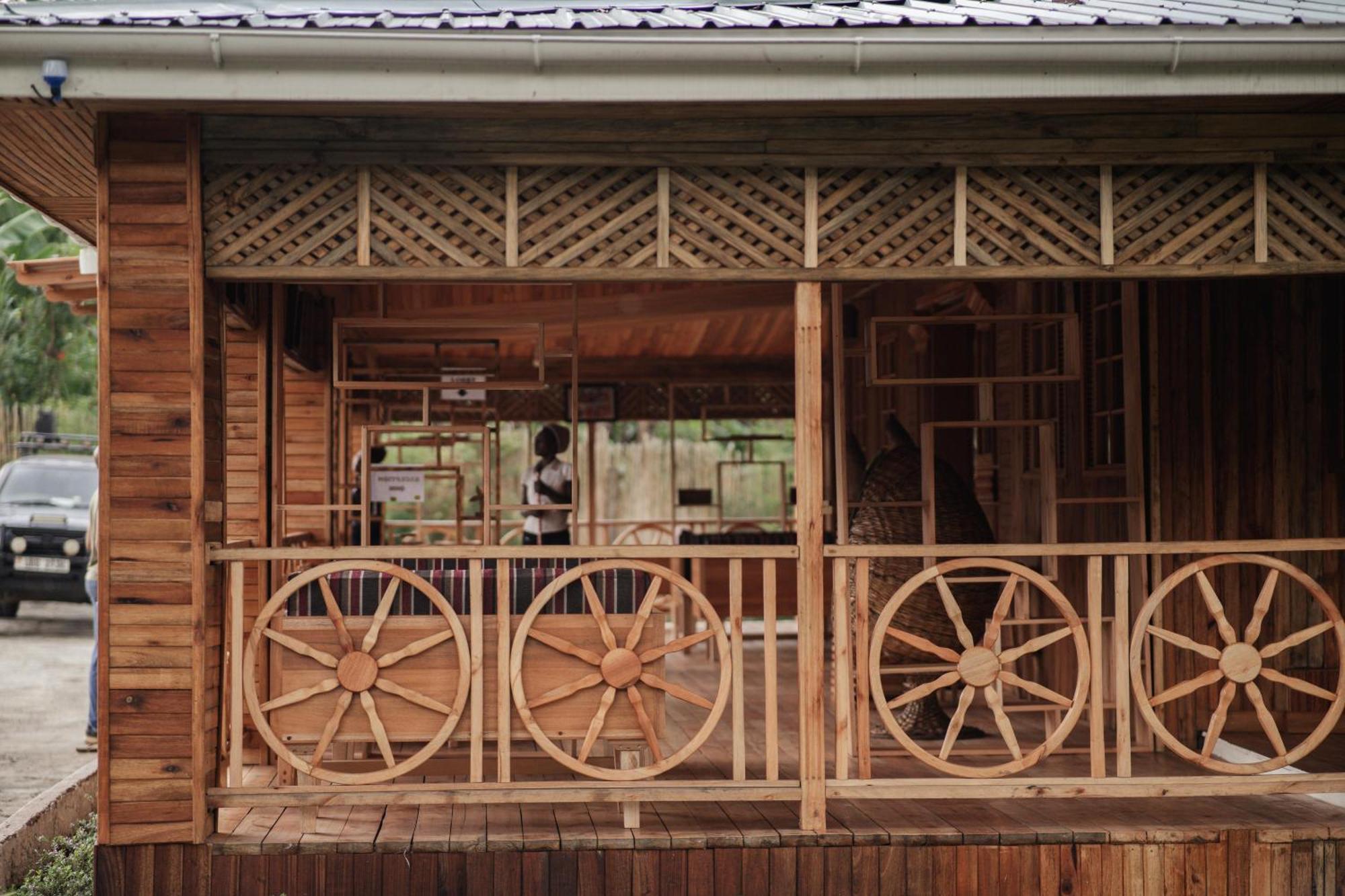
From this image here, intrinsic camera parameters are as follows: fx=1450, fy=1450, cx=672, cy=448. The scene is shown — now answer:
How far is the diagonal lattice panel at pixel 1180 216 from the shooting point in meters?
4.95

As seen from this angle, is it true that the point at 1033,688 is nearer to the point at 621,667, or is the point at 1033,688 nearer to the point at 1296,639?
the point at 1296,639

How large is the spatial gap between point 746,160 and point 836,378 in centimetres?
176

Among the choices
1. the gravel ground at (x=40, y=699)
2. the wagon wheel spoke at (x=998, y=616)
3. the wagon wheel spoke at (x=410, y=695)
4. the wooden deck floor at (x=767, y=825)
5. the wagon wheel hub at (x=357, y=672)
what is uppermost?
the wagon wheel spoke at (x=998, y=616)

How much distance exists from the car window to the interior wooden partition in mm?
11297

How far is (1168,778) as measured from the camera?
4.98 meters

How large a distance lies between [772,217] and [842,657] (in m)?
1.55

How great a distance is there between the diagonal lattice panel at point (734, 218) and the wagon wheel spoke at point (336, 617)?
1620mm

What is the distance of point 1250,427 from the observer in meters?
6.57

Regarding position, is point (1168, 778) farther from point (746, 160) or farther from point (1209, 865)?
point (746, 160)

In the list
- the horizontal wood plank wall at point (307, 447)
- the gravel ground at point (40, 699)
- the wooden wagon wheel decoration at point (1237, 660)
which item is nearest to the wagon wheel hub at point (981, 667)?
the wooden wagon wheel decoration at point (1237, 660)

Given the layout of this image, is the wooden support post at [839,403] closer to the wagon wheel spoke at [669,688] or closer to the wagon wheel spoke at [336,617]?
the wagon wheel spoke at [669,688]

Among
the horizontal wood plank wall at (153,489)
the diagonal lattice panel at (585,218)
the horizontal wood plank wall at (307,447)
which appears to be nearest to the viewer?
the horizontal wood plank wall at (153,489)

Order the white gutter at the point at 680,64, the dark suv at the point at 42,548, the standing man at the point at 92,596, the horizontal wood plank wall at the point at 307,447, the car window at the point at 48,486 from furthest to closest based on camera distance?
the car window at the point at 48,486
the dark suv at the point at 42,548
the horizontal wood plank wall at the point at 307,447
the standing man at the point at 92,596
the white gutter at the point at 680,64

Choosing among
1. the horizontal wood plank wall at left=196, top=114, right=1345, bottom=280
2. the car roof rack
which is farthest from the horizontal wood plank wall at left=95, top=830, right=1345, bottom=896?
the car roof rack
